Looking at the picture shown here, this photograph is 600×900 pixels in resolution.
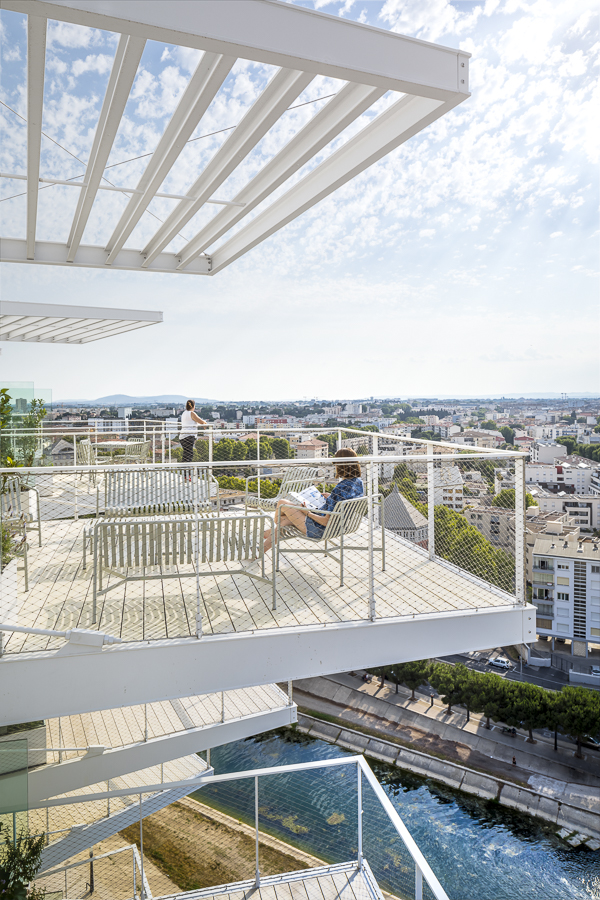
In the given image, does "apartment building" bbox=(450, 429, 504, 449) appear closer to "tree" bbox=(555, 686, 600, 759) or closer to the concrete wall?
the concrete wall

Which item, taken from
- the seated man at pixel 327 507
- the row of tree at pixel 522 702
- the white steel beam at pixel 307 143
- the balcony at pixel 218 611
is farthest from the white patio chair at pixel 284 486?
the row of tree at pixel 522 702

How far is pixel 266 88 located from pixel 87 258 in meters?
3.18

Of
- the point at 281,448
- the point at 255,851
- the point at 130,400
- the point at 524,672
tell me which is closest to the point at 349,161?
the point at 255,851

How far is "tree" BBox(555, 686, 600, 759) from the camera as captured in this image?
84.9ft

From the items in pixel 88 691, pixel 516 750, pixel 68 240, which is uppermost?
pixel 68 240

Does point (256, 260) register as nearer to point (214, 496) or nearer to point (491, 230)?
point (491, 230)

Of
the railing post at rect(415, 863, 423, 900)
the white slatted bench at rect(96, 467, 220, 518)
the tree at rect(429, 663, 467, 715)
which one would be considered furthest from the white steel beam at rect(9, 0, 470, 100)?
the tree at rect(429, 663, 467, 715)

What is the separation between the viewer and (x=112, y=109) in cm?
287

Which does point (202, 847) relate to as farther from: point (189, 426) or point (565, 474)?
point (565, 474)

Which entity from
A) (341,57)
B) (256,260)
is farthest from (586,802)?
(256,260)

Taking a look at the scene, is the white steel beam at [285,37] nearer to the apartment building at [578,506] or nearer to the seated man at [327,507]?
the seated man at [327,507]

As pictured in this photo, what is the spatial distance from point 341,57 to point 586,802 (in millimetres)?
27974

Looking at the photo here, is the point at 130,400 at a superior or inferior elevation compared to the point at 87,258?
superior

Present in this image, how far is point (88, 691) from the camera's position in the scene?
3414 millimetres
